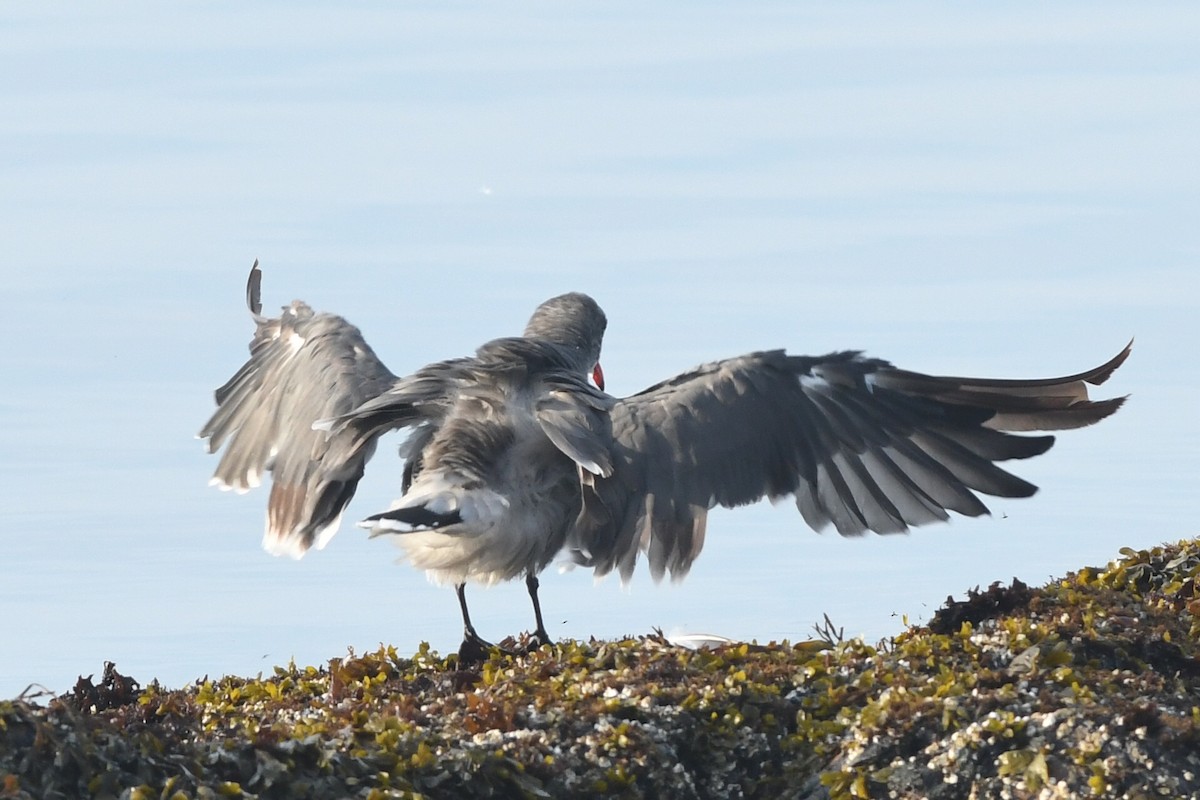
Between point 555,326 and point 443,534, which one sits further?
point 555,326

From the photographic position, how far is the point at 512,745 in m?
5.84

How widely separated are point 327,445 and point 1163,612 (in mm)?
4645

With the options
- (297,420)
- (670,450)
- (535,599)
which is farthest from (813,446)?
(297,420)

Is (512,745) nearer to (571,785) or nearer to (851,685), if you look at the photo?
(571,785)

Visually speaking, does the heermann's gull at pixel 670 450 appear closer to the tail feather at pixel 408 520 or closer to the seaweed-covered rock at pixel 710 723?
the tail feather at pixel 408 520

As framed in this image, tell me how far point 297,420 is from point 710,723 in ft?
15.1

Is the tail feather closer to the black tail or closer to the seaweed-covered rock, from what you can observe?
the black tail

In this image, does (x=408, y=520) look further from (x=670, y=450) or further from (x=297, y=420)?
(x=297, y=420)

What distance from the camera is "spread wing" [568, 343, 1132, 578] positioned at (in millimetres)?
8211

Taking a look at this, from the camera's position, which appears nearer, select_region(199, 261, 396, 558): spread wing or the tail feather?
the tail feather

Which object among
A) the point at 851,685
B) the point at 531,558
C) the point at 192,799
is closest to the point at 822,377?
the point at 531,558

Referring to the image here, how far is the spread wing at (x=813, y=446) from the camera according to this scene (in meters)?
8.21

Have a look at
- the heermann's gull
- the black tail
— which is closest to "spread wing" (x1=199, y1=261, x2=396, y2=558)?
the heermann's gull

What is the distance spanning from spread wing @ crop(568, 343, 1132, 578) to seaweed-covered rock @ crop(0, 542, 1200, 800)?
1065mm
